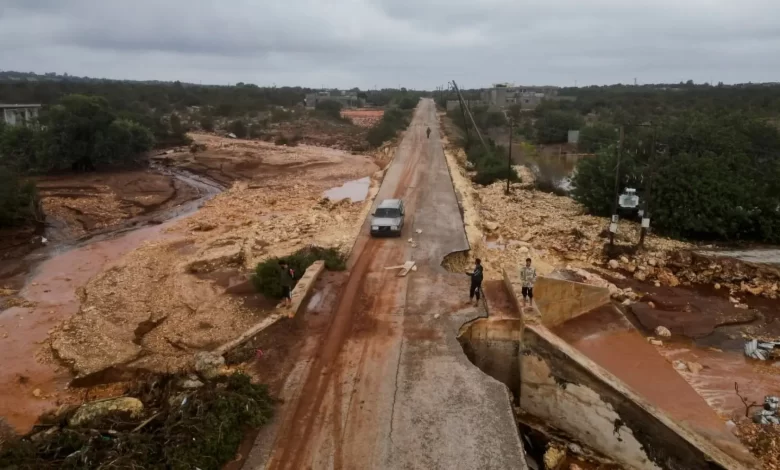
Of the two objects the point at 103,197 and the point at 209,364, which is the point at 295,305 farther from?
the point at 103,197

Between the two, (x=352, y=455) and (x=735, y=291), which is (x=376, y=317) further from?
(x=735, y=291)

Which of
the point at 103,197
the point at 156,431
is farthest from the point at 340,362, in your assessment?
the point at 103,197

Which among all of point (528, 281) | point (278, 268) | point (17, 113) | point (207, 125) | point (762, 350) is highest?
point (17, 113)

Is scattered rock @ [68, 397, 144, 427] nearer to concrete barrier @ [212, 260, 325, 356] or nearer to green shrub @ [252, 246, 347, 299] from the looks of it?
concrete barrier @ [212, 260, 325, 356]

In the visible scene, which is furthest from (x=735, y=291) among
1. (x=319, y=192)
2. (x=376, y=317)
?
(x=319, y=192)

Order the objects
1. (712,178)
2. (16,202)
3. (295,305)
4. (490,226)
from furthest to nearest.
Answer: (16,202) → (490,226) → (712,178) → (295,305)

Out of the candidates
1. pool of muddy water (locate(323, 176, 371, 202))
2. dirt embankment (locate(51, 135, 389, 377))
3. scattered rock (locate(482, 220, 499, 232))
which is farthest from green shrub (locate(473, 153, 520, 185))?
scattered rock (locate(482, 220, 499, 232))
